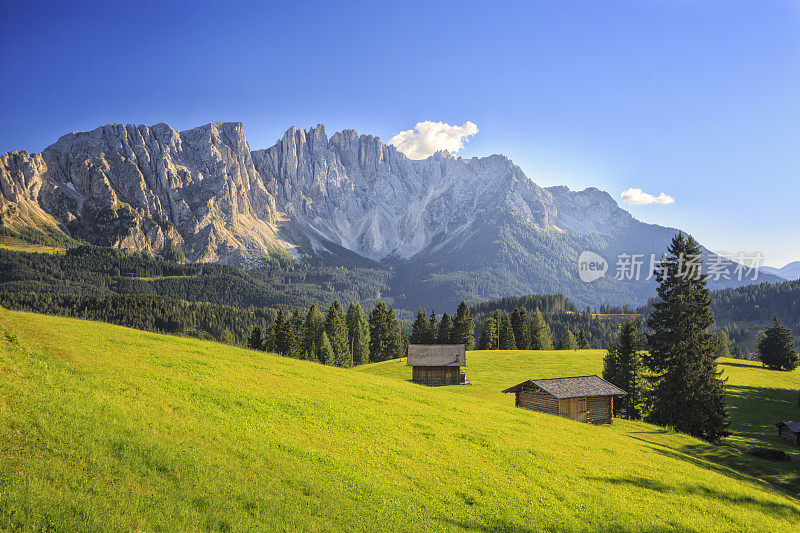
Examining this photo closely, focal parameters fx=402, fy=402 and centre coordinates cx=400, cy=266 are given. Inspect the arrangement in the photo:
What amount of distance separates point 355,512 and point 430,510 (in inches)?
112

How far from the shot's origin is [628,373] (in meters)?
58.2

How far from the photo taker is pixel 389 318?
11606cm

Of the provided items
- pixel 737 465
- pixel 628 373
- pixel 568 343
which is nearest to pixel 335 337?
pixel 628 373

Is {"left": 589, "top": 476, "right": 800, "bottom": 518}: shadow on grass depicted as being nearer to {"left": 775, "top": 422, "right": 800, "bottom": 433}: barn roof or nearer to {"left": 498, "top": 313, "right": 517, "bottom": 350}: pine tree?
{"left": 775, "top": 422, "right": 800, "bottom": 433}: barn roof

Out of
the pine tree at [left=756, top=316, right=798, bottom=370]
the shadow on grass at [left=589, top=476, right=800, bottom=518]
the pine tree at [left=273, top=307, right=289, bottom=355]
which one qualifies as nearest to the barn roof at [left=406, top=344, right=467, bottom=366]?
the pine tree at [left=273, top=307, right=289, bottom=355]

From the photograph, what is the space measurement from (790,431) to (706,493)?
137ft

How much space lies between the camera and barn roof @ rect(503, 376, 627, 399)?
148 ft

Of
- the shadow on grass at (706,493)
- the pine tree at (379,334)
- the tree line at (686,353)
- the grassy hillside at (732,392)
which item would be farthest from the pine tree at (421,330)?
the shadow on grass at (706,493)

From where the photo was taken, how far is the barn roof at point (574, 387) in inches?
1770

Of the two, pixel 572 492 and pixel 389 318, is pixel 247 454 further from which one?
pixel 389 318

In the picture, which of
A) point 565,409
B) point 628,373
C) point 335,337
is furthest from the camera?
point 335,337

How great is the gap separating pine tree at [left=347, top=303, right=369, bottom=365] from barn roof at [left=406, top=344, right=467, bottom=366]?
34489mm

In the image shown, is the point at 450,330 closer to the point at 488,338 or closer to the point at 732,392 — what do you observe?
the point at 488,338

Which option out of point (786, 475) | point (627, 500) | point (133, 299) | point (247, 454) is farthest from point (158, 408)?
point (133, 299)
